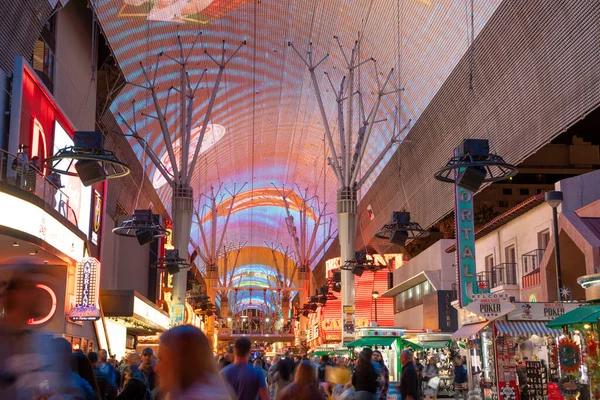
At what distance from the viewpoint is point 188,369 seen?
3.54 metres

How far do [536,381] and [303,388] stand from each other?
15.2 metres

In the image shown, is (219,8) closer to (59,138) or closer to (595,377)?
(59,138)

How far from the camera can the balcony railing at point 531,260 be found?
29.2 meters

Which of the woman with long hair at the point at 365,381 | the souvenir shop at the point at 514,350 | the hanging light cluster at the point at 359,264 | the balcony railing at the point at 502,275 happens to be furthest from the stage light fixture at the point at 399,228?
the woman with long hair at the point at 365,381

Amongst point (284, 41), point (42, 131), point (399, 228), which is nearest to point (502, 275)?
point (399, 228)

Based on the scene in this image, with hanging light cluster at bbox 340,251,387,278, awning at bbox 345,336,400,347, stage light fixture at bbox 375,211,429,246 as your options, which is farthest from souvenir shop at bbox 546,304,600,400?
hanging light cluster at bbox 340,251,387,278

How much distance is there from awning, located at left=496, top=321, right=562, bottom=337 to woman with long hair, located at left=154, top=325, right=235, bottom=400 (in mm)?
17153

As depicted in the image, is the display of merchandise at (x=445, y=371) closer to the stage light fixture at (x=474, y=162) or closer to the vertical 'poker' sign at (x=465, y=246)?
the vertical 'poker' sign at (x=465, y=246)

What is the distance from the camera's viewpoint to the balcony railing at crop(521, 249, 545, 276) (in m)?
29.2

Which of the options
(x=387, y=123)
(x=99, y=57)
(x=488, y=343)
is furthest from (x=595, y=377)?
(x=387, y=123)

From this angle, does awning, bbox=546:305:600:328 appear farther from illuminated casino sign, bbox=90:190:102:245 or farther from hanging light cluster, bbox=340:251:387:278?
illuminated casino sign, bbox=90:190:102:245

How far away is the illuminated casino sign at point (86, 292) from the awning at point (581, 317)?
13710 mm

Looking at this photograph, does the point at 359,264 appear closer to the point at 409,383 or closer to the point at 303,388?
the point at 409,383

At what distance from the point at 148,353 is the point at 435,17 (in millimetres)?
23201
